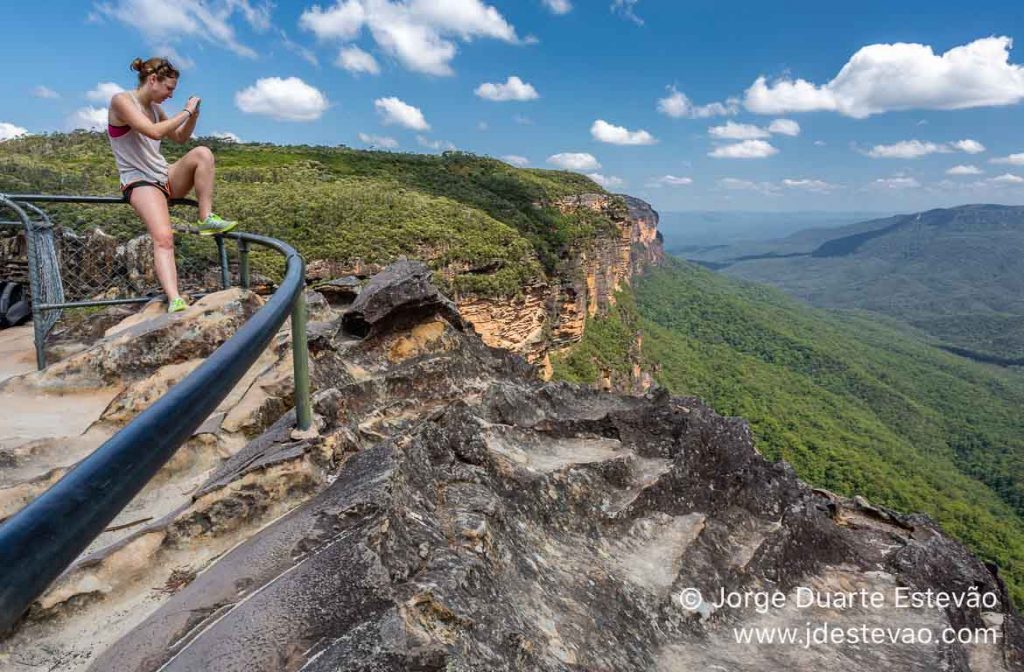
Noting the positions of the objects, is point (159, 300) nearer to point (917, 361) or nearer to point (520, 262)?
point (520, 262)

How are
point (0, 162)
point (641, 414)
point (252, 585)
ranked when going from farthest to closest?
point (0, 162) → point (641, 414) → point (252, 585)

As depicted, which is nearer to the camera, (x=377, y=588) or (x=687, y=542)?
(x=377, y=588)

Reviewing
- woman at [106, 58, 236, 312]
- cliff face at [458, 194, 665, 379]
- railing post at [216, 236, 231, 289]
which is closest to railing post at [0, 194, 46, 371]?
woman at [106, 58, 236, 312]

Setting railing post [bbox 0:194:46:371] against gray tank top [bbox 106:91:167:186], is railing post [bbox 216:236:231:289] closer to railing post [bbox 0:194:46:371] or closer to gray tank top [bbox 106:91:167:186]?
gray tank top [bbox 106:91:167:186]

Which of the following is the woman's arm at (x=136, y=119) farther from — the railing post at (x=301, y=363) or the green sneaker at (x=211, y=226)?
the railing post at (x=301, y=363)

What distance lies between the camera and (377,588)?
2.92 metres

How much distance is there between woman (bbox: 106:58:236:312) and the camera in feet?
16.0

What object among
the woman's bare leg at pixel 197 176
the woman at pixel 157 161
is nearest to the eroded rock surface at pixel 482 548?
the woman at pixel 157 161

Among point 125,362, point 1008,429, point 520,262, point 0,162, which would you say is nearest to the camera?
point 125,362

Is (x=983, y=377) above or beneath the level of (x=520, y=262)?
beneath

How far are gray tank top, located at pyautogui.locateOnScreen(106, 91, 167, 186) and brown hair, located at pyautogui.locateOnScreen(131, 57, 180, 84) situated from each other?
35cm

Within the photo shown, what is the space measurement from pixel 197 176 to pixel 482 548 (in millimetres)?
4606

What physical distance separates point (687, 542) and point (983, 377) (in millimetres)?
137124

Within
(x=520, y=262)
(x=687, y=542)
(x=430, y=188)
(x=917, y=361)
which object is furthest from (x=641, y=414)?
(x=917, y=361)
